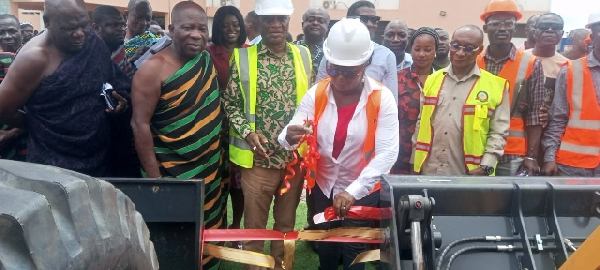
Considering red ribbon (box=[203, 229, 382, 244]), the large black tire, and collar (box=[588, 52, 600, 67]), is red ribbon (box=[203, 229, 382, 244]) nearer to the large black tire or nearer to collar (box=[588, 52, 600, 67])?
the large black tire

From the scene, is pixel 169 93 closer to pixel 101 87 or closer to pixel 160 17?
pixel 101 87

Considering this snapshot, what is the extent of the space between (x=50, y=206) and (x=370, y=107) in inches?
83.4

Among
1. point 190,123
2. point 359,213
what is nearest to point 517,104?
point 359,213

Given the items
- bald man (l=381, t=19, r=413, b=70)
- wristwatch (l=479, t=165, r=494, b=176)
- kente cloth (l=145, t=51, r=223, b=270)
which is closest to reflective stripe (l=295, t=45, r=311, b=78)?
kente cloth (l=145, t=51, r=223, b=270)

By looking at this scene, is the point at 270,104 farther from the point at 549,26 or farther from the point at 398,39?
the point at 549,26

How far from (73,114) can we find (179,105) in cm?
58

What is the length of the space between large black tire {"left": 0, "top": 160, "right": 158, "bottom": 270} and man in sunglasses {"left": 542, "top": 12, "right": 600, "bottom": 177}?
3.13 m

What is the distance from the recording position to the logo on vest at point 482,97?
3562 mm

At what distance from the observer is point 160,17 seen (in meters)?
14.4

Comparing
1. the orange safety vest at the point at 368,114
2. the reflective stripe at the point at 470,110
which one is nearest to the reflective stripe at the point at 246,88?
the orange safety vest at the point at 368,114

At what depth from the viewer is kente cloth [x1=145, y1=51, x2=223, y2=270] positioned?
3270mm

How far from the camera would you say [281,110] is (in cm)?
356

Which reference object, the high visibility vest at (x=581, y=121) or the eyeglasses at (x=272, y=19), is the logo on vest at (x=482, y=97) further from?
the eyeglasses at (x=272, y=19)

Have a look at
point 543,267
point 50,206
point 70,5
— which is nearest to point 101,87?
point 70,5
